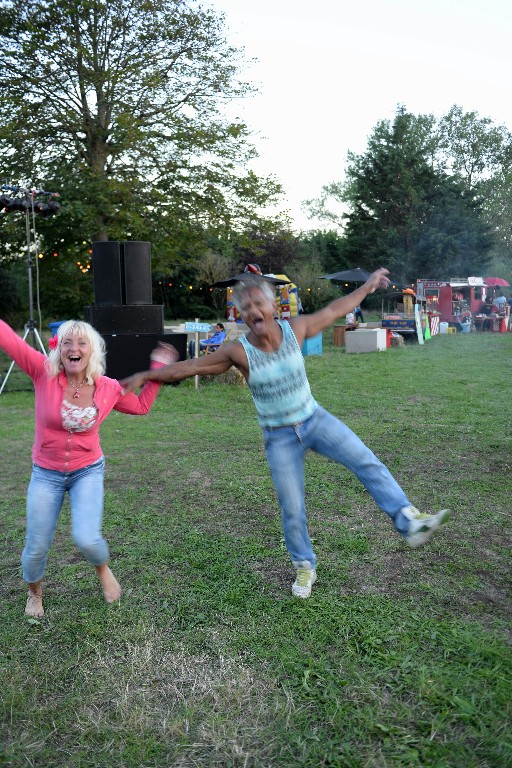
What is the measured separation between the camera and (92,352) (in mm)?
3340

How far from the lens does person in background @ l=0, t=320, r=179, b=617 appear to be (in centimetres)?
327

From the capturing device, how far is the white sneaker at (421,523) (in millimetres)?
→ 3119

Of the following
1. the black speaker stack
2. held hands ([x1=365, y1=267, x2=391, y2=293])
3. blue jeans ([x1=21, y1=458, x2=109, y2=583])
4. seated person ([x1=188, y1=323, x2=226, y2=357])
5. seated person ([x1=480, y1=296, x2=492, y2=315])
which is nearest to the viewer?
blue jeans ([x1=21, y1=458, x2=109, y2=583])

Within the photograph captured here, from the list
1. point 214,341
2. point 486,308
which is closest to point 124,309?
point 214,341

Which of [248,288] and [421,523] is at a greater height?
[248,288]

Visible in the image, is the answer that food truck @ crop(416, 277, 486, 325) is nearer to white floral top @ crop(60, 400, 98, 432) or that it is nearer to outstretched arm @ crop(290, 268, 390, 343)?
outstretched arm @ crop(290, 268, 390, 343)

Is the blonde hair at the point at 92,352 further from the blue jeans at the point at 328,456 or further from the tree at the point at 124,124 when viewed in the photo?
the tree at the point at 124,124

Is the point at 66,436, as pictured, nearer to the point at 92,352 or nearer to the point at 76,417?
the point at 76,417

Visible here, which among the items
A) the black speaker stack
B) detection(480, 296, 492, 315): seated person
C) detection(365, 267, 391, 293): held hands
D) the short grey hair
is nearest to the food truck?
detection(480, 296, 492, 315): seated person

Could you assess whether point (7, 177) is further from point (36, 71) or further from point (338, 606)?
point (338, 606)

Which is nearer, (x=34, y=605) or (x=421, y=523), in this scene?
(x=421, y=523)

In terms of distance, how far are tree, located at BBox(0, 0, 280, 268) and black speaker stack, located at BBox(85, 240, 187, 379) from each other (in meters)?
4.93

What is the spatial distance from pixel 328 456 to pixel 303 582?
28.9 inches

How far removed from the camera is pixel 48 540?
3342 mm
